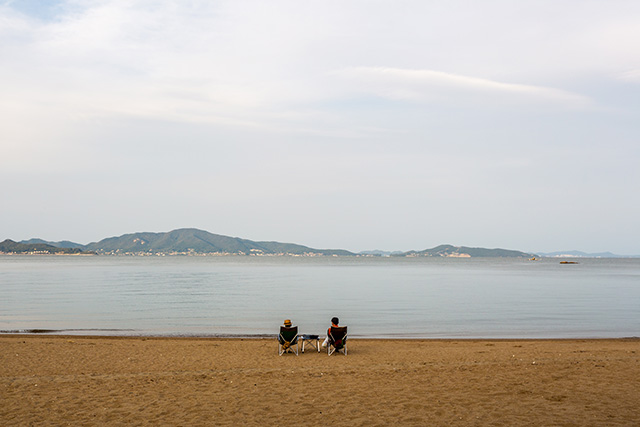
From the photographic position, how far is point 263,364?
488 inches

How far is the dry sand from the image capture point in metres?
7.48

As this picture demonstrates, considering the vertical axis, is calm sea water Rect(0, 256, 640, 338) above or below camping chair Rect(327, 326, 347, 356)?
below

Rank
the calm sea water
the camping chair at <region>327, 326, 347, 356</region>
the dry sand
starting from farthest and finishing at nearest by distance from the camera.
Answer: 1. the calm sea water
2. the camping chair at <region>327, 326, 347, 356</region>
3. the dry sand

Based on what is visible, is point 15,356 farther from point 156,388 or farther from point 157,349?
point 156,388

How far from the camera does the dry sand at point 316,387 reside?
748 centimetres

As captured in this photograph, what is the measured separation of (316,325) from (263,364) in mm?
11309

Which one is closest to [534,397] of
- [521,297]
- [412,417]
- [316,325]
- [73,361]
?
[412,417]

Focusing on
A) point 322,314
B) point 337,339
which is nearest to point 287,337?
point 337,339

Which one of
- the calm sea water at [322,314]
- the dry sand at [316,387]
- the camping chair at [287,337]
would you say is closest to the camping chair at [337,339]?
the dry sand at [316,387]

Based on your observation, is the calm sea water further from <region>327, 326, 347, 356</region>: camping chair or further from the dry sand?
the dry sand

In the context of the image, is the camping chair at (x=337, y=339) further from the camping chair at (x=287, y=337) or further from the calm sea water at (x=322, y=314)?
the calm sea water at (x=322, y=314)

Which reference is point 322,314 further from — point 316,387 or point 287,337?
point 316,387

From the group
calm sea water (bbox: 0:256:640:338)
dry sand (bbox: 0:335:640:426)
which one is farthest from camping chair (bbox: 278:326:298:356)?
calm sea water (bbox: 0:256:640:338)

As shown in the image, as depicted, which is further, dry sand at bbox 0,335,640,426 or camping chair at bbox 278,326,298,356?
camping chair at bbox 278,326,298,356
